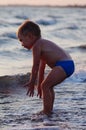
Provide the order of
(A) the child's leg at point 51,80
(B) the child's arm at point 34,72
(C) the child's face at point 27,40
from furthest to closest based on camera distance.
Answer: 1. (A) the child's leg at point 51,80
2. (C) the child's face at point 27,40
3. (B) the child's arm at point 34,72

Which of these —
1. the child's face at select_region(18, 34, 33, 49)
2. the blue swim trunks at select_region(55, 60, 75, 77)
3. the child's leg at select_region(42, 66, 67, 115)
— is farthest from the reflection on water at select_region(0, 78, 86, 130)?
the child's face at select_region(18, 34, 33, 49)

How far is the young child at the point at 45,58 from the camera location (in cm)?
712

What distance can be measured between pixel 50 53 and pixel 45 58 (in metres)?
0.11

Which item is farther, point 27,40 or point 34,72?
point 27,40

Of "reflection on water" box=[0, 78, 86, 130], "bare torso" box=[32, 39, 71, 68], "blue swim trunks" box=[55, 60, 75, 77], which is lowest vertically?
"reflection on water" box=[0, 78, 86, 130]

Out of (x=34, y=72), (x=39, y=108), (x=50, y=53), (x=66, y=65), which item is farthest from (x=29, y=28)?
(x=39, y=108)

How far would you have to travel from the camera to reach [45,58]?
734 centimetres

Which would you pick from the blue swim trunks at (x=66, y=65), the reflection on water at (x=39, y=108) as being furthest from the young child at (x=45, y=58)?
the reflection on water at (x=39, y=108)

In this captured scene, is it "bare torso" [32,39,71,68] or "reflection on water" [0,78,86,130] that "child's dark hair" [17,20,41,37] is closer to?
"bare torso" [32,39,71,68]

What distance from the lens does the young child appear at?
712cm

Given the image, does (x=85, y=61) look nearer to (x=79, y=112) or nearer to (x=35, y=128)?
(x=79, y=112)

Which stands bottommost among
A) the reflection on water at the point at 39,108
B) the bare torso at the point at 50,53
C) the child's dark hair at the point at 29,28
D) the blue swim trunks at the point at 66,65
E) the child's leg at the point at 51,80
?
the reflection on water at the point at 39,108

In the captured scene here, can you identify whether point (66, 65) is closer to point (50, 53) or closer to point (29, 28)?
point (50, 53)

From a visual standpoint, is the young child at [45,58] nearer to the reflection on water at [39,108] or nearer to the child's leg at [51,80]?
the child's leg at [51,80]
